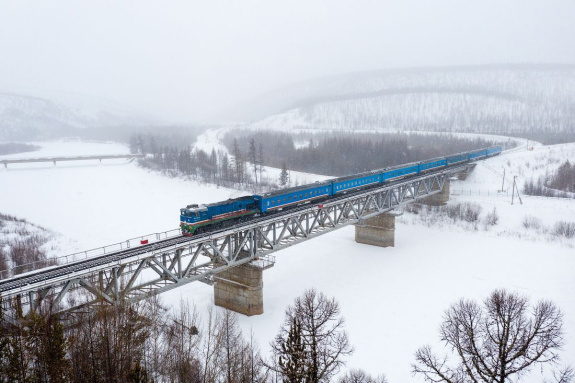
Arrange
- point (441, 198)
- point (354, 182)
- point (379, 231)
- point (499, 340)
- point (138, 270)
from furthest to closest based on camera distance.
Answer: point (441, 198) < point (379, 231) < point (354, 182) < point (138, 270) < point (499, 340)

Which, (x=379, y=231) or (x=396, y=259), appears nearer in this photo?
(x=396, y=259)

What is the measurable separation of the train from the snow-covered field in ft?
25.3

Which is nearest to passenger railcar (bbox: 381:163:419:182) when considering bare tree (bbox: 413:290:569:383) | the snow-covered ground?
bare tree (bbox: 413:290:569:383)

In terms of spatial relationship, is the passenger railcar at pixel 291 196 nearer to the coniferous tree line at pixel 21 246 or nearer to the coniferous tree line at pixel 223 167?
the coniferous tree line at pixel 21 246

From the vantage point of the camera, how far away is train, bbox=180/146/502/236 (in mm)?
27250

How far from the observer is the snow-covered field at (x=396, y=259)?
28375 mm

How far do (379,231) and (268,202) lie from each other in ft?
69.3

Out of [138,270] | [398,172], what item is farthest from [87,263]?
[398,172]

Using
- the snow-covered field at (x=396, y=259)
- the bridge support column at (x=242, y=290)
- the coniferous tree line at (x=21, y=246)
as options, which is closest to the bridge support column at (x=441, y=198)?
the snow-covered field at (x=396, y=259)

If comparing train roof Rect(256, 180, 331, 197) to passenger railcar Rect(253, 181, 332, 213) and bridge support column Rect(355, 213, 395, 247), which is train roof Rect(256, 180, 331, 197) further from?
bridge support column Rect(355, 213, 395, 247)

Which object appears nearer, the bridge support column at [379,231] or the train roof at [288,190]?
the train roof at [288,190]

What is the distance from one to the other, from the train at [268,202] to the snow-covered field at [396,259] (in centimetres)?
772

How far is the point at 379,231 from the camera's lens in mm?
48094

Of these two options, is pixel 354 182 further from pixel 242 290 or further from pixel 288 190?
pixel 242 290
